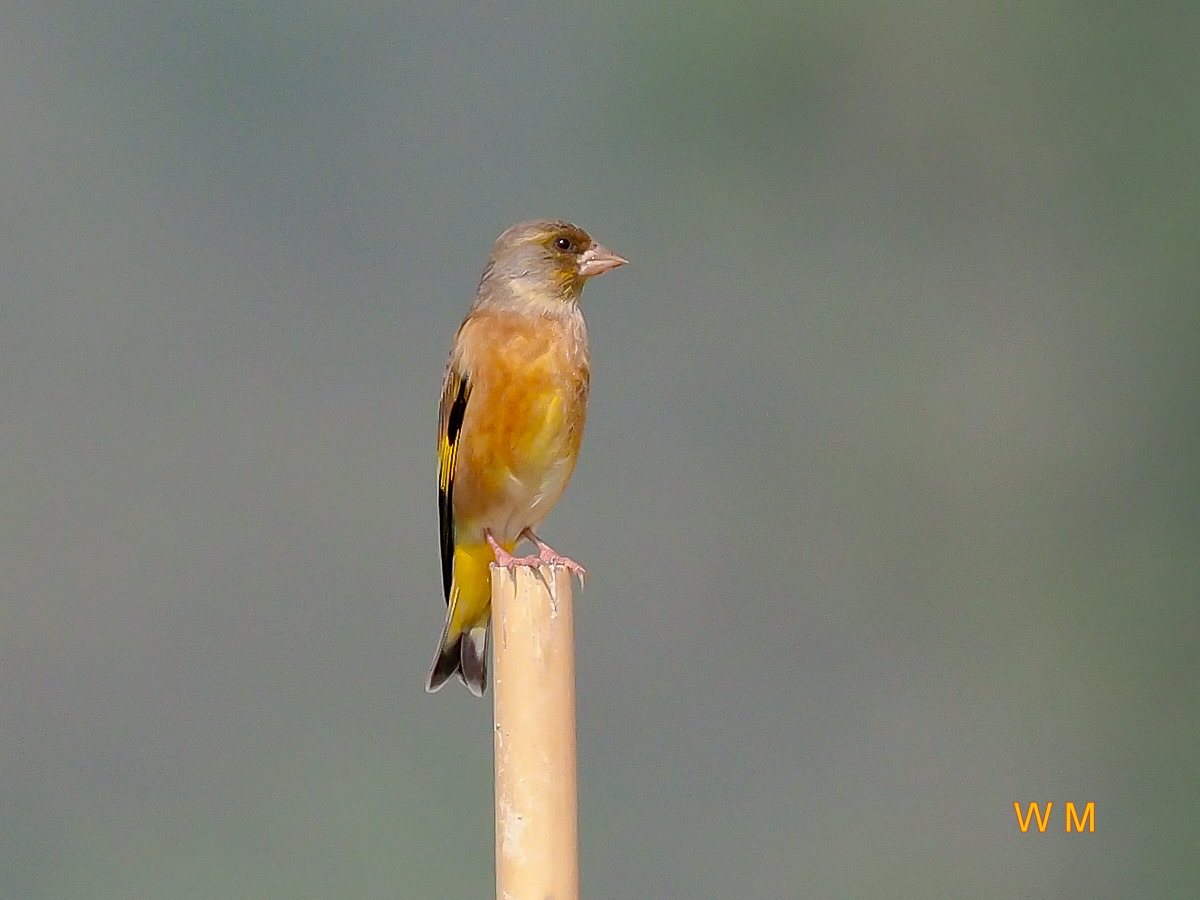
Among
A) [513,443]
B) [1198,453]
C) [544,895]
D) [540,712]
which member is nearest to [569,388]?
[513,443]

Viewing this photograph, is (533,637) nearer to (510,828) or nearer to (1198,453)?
(510,828)

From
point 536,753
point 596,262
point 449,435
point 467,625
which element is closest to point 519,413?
point 449,435

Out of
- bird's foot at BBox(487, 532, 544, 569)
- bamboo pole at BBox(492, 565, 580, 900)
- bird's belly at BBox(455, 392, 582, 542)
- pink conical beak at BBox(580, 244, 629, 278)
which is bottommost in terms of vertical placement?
bamboo pole at BBox(492, 565, 580, 900)

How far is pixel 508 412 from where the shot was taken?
6.74 feet

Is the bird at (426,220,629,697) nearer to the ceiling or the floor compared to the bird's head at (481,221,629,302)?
nearer to the floor

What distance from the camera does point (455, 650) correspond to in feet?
7.44

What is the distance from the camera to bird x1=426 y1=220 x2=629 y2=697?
2055 mm

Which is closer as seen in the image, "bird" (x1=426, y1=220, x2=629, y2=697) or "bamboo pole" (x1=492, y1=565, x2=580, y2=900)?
"bamboo pole" (x1=492, y1=565, x2=580, y2=900)

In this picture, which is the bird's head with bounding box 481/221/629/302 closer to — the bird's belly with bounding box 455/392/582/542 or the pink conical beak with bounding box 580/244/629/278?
the pink conical beak with bounding box 580/244/629/278

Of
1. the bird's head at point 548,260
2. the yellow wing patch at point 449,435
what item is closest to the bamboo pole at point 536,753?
the yellow wing patch at point 449,435

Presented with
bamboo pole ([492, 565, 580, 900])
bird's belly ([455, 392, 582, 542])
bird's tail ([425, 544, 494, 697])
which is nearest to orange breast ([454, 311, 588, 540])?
bird's belly ([455, 392, 582, 542])

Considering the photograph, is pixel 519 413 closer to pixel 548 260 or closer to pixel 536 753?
pixel 548 260

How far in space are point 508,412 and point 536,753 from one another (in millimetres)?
587

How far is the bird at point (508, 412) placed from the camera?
80.9 inches
